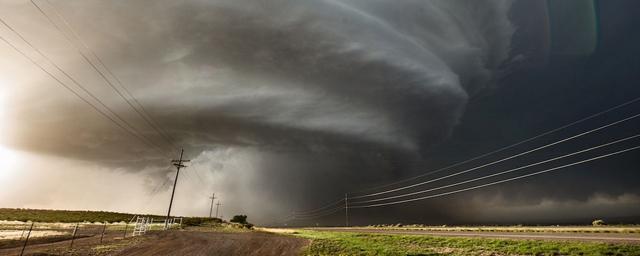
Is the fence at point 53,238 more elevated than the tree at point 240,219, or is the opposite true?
the tree at point 240,219

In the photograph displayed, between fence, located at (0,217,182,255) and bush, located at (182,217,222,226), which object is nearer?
fence, located at (0,217,182,255)

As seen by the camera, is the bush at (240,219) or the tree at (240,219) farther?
the tree at (240,219)

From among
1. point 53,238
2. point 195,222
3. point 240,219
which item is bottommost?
point 53,238

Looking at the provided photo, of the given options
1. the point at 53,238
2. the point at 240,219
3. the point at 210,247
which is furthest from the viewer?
the point at 240,219

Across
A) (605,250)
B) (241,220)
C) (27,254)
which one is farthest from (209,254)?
(241,220)

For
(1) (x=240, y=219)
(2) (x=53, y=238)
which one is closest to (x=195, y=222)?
(1) (x=240, y=219)

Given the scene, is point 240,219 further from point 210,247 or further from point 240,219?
point 210,247

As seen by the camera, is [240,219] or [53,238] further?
[240,219]

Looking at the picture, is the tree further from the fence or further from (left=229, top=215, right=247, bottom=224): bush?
the fence

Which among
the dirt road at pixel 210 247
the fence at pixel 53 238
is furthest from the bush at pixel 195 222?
the dirt road at pixel 210 247

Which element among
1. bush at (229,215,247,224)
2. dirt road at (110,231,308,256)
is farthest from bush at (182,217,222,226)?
dirt road at (110,231,308,256)

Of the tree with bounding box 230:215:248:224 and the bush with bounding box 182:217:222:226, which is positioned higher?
the tree with bounding box 230:215:248:224

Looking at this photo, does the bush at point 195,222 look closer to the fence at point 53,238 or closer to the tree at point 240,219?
the tree at point 240,219

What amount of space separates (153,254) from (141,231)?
29932mm
